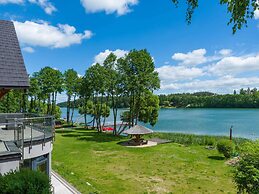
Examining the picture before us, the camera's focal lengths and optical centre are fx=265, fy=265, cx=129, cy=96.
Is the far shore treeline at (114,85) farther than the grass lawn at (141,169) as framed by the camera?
Yes

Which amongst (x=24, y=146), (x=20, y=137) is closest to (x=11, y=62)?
(x=20, y=137)

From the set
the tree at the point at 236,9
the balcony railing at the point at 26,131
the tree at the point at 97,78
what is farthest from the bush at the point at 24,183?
the tree at the point at 97,78

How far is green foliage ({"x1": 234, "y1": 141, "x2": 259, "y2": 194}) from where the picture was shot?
9469 millimetres

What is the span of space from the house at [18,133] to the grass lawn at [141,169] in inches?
135

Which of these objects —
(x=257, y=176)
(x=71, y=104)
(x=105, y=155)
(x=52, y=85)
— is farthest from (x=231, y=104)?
(x=257, y=176)

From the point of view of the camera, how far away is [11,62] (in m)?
10.3

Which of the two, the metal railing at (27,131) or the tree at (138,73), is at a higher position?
the tree at (138,73)

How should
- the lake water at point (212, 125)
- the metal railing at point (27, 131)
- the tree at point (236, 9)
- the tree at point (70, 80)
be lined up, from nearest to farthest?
1. the tree at point (236, 9)
2. the metal railing at point (27, 131)
3. the tree at point (70, 80)
4. the lake water at point (212, 125)

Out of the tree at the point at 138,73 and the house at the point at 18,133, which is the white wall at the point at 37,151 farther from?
the tree at the point at 138,73

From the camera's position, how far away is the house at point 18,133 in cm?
730

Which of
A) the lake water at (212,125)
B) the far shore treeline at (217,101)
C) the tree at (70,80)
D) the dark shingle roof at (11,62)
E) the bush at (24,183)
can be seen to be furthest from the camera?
the far shore treeline at (217,101)

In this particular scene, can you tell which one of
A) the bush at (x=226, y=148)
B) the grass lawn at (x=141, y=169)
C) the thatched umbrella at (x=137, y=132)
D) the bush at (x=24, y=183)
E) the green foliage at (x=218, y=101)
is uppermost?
the green foliage at (x=218, y=101)

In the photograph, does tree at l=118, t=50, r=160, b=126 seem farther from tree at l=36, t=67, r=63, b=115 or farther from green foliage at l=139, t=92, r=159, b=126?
tree at l=36, t=67, r=63, b=115

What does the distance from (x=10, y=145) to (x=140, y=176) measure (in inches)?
358
